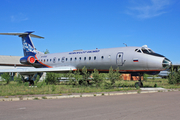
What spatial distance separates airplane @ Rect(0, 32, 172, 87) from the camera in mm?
16464

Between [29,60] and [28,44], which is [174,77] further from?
[28,44]

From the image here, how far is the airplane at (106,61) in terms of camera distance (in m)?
16.5

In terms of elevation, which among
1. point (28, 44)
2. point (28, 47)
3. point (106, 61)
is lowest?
point (106, 61)

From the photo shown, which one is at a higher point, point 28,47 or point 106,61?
point 28,47

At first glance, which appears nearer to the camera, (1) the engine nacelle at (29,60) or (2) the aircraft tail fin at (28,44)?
(1) the engine nacelle at (29,60)

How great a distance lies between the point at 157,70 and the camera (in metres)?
16.3

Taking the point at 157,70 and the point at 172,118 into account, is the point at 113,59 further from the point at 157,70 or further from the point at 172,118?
the point at 172,118

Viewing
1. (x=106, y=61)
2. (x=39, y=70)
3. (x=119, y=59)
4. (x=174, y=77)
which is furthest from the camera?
(x=39, y=70)

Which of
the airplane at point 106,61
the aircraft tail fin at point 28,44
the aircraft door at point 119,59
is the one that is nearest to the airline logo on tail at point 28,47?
the aircraft tail fin at point 28,44

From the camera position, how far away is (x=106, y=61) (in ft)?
62.4

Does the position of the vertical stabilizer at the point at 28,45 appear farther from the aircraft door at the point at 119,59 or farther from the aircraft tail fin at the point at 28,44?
the aircraft door at the point at 119,59

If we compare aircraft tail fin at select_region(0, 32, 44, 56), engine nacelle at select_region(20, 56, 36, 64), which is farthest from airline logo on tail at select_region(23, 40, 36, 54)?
engine nacelle at select_region(20, 56, 36, 64)

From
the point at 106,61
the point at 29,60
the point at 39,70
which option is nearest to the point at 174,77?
the point at 106,61

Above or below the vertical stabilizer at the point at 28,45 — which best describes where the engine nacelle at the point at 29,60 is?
below
